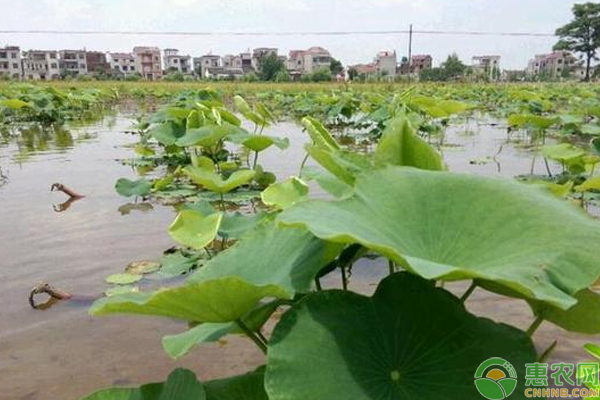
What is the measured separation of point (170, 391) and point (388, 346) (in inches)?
15.0

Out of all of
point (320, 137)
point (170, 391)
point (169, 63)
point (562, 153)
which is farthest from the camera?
point (169, 63)

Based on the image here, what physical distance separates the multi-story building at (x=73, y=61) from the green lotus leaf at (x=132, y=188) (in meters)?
78.4

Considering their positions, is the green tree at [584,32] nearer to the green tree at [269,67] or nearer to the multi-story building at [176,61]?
the green tree at [269,67]

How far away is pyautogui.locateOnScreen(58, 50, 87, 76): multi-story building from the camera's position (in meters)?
76.1

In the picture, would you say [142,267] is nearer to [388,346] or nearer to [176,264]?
[176,264]

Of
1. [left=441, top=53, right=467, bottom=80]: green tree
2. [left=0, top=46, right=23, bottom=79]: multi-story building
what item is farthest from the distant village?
[left=441, top=53, right=467, bottom=80]: green tree

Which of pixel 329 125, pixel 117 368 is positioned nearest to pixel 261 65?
pixel 329 125

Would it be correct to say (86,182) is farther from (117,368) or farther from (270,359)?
(270,359)

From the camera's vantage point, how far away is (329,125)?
32.5 ft

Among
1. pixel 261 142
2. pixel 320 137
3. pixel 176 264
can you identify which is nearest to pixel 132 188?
pixel 261 142

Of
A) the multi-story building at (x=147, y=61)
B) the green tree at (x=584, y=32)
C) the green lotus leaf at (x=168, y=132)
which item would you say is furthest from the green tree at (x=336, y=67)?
the green lotus leaf at (x=168, y=132)

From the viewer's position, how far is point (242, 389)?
1.08 metres

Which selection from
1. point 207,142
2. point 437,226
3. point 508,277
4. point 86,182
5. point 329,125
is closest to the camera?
point 508,277

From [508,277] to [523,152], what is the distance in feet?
19.7
